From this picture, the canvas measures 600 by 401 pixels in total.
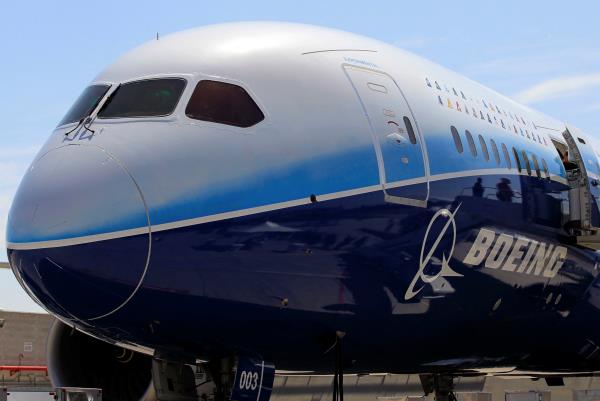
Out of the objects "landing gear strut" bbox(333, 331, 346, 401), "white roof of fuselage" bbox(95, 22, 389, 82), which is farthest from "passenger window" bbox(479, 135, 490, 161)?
"landing gear strut" bbox(333, 331, 346, 401)

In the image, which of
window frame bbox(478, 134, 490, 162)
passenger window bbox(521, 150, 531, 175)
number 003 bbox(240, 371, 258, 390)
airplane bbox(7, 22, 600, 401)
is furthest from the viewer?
passenger window bbox(521, 150, 531, 175)

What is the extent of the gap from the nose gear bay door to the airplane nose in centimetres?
252

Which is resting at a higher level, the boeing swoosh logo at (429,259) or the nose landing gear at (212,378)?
the boeing swoosh logo at (429,259)

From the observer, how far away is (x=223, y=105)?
31.9 ft

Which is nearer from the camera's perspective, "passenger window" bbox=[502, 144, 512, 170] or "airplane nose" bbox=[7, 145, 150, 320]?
"airplane nose" bbox=[7, 145, 150, 320]

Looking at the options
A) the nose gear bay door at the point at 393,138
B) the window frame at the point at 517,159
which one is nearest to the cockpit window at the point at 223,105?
the nose gear bay door at the point at 393,138

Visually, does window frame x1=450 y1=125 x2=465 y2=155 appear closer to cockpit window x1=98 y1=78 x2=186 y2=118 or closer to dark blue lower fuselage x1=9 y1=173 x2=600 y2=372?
dark blue lower fuselage x1=9 y1=173 x2=600 y2=372

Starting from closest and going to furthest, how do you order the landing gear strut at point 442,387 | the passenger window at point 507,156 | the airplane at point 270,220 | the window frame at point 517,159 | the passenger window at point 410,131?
the airplane at point 270,220 → the passenger window at point 410,131 → the passenger window at point 507,156 → the window frame at point 517,159 → the landing gear strut at point 442,387

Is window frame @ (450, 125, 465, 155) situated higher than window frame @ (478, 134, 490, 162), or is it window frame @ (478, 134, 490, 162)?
window frame @ (450, 125, 465, 155)

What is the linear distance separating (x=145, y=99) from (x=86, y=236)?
162 centimetres

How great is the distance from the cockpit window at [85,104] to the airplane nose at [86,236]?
1069 millimetres

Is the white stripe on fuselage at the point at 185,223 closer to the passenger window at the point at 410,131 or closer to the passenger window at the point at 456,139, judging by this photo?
the passenger window at the point at 410,131

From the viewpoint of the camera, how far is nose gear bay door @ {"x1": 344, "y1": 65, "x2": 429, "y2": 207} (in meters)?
10.4

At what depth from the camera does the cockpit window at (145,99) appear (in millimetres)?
9688
